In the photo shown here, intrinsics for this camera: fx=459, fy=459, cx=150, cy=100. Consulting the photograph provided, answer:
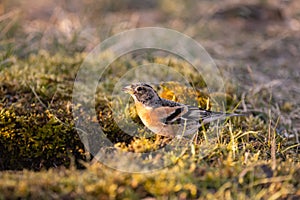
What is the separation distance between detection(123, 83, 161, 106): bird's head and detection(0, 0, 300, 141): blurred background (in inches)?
65.4

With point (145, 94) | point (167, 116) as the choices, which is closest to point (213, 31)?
point (145, 94)

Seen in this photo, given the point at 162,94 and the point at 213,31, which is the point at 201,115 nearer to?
the point at 162,94

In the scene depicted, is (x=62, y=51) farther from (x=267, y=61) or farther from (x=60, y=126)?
(x=267, y=61)

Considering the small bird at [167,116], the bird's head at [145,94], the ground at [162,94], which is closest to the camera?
the ground at [162,94]

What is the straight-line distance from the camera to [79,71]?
6.13 meters

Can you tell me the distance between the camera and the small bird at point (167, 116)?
4.08 metres

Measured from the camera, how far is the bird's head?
4.32m

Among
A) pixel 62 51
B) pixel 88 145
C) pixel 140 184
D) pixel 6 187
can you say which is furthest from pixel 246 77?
pixel 6 187

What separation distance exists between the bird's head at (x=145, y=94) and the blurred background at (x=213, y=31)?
1.66 m

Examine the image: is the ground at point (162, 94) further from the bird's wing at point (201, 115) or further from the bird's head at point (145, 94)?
the bird's head at point (145, 94)

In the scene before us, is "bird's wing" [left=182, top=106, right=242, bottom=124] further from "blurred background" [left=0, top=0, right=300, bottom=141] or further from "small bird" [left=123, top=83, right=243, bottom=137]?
"blurred background" [left=0, top=0, right=300, bottom=141]

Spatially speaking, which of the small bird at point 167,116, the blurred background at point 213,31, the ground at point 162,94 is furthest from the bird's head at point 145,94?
the blurred background at point 213,31

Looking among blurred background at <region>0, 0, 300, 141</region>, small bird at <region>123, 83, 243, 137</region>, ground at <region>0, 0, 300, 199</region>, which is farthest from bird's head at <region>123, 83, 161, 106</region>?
blurred background at <region>0, 0, 300, 141</region>

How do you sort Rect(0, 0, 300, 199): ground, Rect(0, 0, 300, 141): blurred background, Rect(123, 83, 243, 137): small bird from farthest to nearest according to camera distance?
Rect(0, 0, 300, 141): blurred background < Rect(123, 83, 243, 137): small bird < Rect(0, 0, 300, 199): ground
